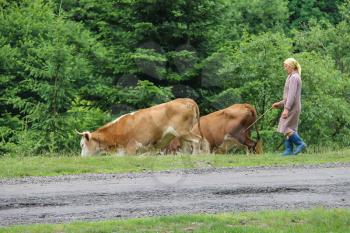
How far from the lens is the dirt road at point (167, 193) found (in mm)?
9562

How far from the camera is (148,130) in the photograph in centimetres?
1955

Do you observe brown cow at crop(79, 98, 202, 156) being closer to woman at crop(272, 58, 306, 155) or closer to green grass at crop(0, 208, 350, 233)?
woman at crop(272, 58, 306, 155)

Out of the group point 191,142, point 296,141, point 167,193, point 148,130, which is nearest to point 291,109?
point 296,141

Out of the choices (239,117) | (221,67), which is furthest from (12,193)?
(221,67)

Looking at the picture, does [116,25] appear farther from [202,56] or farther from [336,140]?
[336,140]

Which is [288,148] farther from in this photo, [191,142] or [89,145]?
[89,145]

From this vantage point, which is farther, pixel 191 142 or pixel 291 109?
pixel 191 142

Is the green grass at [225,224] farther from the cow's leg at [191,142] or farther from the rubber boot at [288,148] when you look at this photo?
the cow's leg at [191,142]

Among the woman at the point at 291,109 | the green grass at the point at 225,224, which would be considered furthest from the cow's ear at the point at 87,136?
the green grass at the point at 225,224

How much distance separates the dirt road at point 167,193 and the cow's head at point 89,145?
21.5ft

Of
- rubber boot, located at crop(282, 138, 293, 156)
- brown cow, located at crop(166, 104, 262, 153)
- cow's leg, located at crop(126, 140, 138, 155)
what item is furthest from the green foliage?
rubber boot, located at crop(282, 138, 293, 156)

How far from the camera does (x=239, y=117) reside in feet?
66.2

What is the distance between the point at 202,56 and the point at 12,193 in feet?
45.8

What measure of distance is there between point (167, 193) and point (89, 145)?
885 cm
